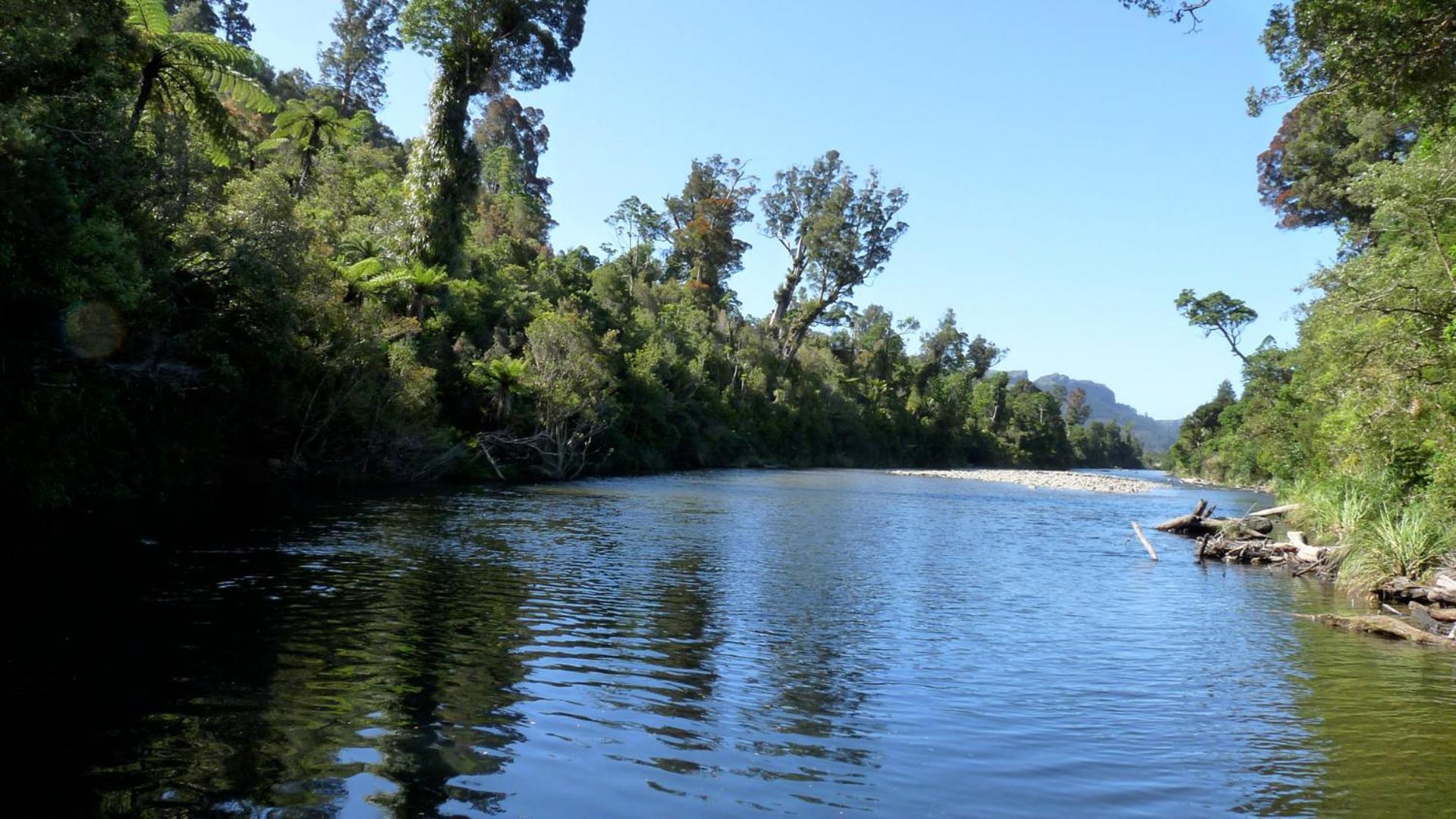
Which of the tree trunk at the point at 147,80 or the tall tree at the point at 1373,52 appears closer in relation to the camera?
the tall tree at the point at 1373,52

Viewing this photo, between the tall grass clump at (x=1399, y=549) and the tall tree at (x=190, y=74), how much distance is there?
79.1 feet

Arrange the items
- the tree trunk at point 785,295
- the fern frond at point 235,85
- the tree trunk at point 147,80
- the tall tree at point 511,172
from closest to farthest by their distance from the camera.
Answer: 1. the tree trunk at point 147,80
2. the fern frond at point 235,85
3. the tall tree at point 511,172
4. the tree trunk at point 785,295

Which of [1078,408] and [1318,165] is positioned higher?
[1318,165]

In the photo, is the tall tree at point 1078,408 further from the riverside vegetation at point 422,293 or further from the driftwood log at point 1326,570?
the driftwood log at point 1326,570

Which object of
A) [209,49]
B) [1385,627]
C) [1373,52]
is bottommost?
[1385,627]

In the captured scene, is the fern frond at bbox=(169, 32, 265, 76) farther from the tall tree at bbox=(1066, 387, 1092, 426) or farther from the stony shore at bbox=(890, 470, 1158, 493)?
the tall tree at bbox=(1066, 387, 1092, 426)

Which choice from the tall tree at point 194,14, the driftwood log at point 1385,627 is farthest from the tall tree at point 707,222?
the driftwood log at point 1385,627

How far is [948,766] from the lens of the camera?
630 centimetres

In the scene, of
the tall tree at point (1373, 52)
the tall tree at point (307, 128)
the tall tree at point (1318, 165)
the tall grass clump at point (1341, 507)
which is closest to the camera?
the tall tree at point (1373, 52)

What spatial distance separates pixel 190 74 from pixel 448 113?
1309cm

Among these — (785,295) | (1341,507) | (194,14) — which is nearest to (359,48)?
(194,14)

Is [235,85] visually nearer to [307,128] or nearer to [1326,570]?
[307,128]

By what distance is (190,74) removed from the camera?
20.6 meters

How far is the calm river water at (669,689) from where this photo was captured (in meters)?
5.48
